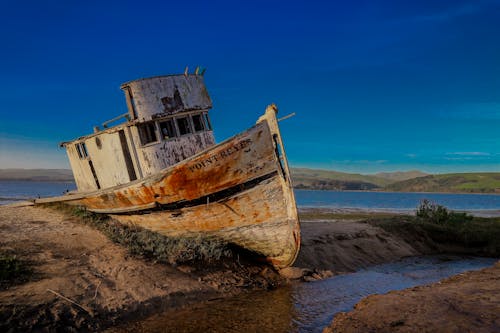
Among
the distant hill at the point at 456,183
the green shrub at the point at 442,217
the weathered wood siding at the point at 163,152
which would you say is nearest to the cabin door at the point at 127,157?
the weathered wood siding at the point at 163,152

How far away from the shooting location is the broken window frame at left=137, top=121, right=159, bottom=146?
31.4ft

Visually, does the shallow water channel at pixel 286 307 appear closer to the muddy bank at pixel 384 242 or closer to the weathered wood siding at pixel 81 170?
the muddy bank at pixel 384 242

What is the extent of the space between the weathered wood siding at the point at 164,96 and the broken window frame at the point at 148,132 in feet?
1.01

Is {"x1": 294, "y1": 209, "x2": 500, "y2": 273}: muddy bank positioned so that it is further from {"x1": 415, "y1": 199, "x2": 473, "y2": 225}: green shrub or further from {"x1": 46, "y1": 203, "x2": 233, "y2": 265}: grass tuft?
{"x1": 46, "y1": 203, "x2": 233, "y2": 265}: grass tuft

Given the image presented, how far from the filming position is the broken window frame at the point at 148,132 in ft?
31.4

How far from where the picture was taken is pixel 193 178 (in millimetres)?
7727

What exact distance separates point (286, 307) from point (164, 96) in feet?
21.9

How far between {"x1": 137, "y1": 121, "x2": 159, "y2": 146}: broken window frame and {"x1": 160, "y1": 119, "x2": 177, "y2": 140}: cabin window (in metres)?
0.25

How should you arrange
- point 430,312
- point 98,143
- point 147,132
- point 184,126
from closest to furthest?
1. point 430,312
2. point 147,132
3. point 184,126
4. point 98,143

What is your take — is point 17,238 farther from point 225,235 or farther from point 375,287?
point 375,287

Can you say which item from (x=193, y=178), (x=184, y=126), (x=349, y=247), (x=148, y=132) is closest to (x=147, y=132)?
(x=148, y=132)

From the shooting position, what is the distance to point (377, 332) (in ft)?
13.6

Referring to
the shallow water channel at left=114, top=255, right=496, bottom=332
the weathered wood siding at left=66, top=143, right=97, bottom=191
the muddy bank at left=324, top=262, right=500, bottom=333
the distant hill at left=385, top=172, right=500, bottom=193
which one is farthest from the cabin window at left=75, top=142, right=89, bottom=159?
the distant hill at left=385, top=172, right=500, bottom=193

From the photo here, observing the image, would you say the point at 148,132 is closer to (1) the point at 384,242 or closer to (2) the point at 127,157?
(2) the point at 127,157
